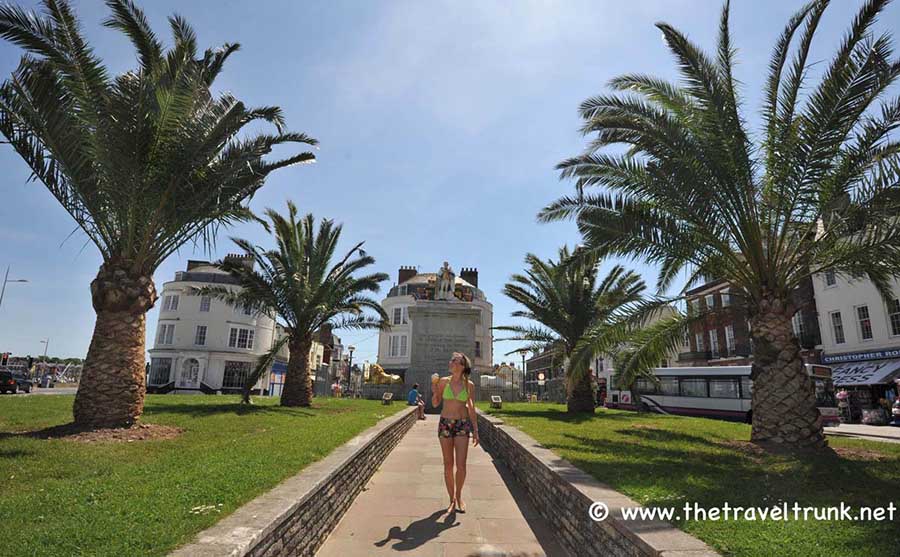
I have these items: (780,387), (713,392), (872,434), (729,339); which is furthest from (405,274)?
(780,387)

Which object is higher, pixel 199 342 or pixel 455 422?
pixel 199 342

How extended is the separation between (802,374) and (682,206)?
380 centimetres

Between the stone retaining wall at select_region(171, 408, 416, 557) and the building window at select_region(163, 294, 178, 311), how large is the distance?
150 feet

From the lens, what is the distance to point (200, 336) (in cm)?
4569

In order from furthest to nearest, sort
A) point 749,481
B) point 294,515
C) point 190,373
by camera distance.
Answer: point 190,373
point 749,481
point 294,515

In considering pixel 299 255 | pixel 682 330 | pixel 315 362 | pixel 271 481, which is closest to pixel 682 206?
pixel 682 330

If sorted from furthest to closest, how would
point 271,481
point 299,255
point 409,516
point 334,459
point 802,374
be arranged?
point 299,255, point 802,374, point 334,459, point 409,516, point 271,481

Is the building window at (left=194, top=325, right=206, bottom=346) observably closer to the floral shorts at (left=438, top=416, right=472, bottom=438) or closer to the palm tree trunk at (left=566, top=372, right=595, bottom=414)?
the palm tree trunk at (left=566, top=372, right=595, bottom=414)

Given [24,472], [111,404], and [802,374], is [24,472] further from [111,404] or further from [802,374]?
[802,374]

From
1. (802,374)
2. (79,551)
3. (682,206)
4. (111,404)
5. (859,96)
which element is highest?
(859,96)

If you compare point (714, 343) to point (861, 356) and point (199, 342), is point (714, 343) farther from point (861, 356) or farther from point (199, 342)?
point (199, 342)

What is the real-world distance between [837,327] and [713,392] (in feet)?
37.1

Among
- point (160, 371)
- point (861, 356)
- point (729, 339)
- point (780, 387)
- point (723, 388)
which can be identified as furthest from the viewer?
point (160, 371)

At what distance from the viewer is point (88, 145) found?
8.80 meters
